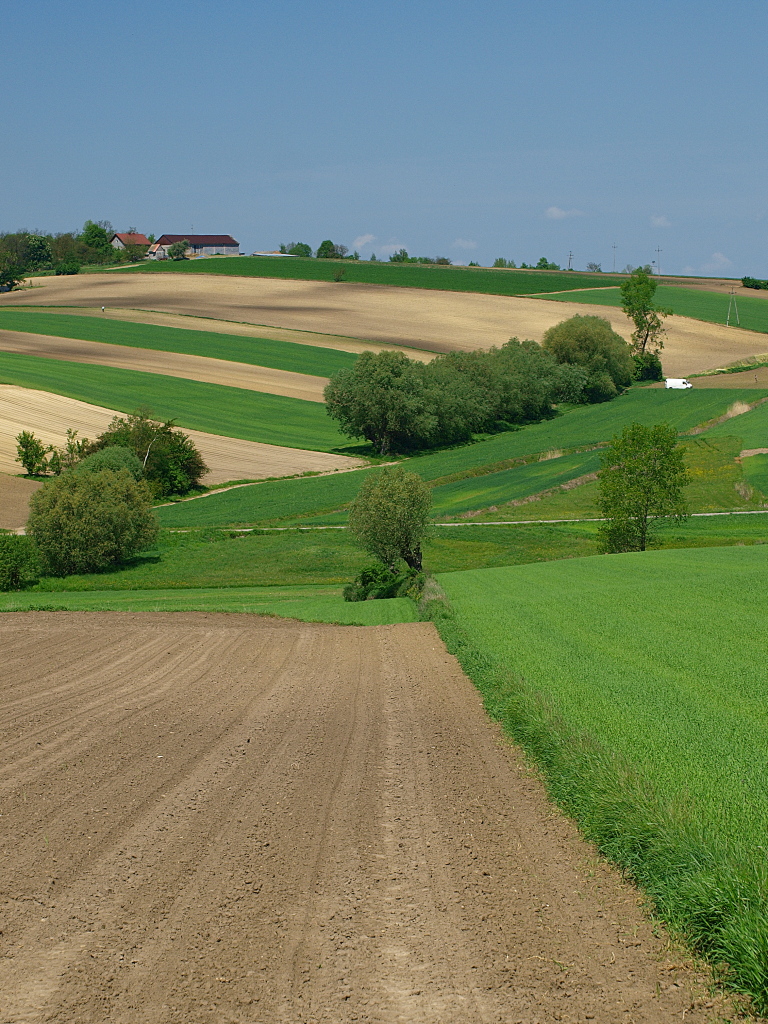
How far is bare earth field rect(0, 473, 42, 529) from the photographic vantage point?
62750 millimetres

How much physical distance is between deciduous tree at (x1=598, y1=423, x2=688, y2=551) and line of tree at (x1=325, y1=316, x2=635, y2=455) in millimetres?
41018

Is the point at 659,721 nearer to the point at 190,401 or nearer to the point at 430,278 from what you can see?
the point at 190,401

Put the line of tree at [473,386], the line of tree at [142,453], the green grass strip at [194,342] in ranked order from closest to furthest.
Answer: the line of tree at [142,453], the line of tree at [473,386], the green grass strip at [194,342]

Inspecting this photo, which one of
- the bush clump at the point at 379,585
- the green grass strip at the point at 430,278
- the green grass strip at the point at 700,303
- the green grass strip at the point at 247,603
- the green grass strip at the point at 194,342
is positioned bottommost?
the green grass strip at the point at 247,603

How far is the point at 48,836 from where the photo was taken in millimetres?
10680

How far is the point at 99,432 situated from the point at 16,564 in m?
37.5

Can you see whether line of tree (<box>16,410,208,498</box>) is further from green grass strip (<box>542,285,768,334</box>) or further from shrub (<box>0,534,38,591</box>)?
green grass strip (<box>542,285,768,334</box>)

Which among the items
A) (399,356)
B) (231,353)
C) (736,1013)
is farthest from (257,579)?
(231,353)

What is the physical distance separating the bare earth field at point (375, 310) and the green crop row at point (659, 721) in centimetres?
10385

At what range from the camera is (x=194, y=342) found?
12912 centimetres

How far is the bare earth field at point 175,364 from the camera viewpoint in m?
110

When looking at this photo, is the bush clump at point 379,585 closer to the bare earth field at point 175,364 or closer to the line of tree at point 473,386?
the line of tree at point 473,386

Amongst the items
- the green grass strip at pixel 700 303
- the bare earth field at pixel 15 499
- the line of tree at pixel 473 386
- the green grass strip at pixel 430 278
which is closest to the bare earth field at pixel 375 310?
the green grass strip at pixel 700 303

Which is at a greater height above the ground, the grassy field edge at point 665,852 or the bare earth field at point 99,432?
the bare earth field at point 99,432
